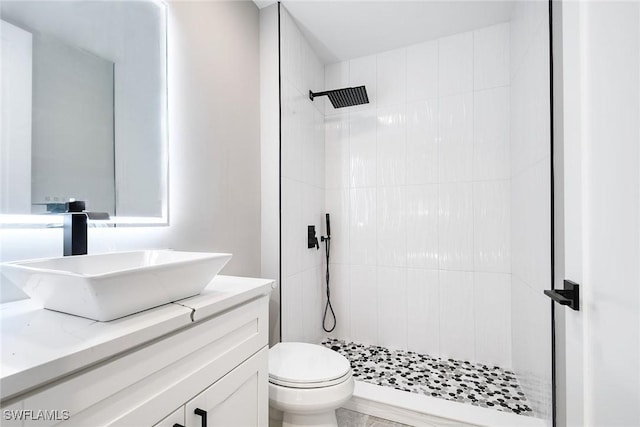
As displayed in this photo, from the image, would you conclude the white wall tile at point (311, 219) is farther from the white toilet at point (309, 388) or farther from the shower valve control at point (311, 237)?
the white toilet at point (309, 388)

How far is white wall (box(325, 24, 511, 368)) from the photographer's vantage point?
208 centimetres

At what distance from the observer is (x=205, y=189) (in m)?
1.46

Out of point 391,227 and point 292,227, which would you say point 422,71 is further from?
point 292,227

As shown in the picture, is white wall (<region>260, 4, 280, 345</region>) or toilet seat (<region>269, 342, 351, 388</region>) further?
white wall (<region>260, 4, 280, 345</region>)

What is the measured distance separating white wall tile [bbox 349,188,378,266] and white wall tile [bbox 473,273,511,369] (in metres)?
0.77

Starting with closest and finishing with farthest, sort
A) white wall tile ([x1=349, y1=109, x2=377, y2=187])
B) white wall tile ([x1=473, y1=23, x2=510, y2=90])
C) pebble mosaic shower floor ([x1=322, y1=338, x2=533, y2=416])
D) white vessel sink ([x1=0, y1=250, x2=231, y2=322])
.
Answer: white vessel sink ([x1=0, y1=250, x2=231, y2=322]) → pebble mosaic shower floor ([x1=322, y1=338, x2=533, y2=416]) → white wall tile ([x1=473, y1=23, x2=510, y2=90]) → white wall tile ([x1=349, y1=109, x2=377, y2=187])

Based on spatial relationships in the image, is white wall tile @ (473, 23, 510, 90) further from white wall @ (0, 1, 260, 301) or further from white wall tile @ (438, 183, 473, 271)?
white wall @ (0, 1, 260, 301)

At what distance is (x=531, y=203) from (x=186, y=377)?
173 centimetres

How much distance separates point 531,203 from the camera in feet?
5.20

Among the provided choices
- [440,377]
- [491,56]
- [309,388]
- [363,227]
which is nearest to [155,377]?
[309,388]

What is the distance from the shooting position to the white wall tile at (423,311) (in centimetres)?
222

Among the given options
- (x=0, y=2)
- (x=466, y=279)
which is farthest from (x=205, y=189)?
(x=466, y=279)

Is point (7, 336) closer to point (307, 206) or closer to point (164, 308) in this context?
point (164, 308)

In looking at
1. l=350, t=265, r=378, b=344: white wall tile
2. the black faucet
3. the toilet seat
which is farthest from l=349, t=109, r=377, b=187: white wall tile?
the black faucet
